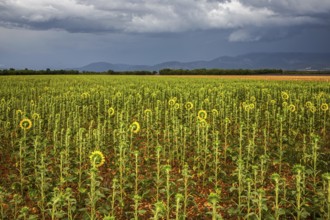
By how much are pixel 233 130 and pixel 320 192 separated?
19.6 feet

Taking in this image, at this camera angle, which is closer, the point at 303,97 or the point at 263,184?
the point at 263,184

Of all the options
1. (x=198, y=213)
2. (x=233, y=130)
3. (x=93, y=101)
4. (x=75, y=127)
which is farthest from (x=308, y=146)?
(x=93, y=101)

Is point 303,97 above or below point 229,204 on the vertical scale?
above

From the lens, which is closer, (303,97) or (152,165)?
(152,165)

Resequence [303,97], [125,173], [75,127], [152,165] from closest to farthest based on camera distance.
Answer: [125,173] → [152,165] → [75,127] → [303,97]

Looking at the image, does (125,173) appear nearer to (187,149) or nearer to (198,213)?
(198,213)

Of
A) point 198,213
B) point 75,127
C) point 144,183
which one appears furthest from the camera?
point 75,127

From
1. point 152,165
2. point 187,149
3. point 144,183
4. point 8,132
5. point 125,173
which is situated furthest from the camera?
point 8,132

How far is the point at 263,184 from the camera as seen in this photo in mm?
6078

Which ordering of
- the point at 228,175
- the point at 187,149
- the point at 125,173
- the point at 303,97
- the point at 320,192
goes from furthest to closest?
the point at 303,97
the point at 187,149
the point at 228,175
the point at 125,173
the point at 320,192

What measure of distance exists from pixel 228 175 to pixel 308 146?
3160mm

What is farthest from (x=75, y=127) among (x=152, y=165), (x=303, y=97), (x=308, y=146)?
(x=303, y=97)

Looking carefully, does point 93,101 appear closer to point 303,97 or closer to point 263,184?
point 303,97

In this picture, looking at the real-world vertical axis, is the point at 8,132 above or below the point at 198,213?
above
